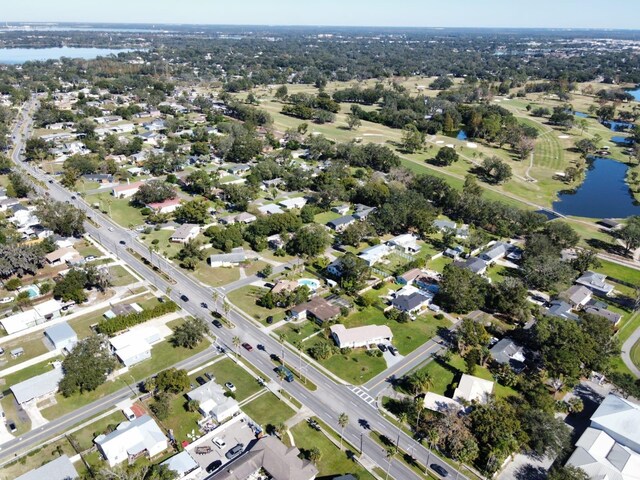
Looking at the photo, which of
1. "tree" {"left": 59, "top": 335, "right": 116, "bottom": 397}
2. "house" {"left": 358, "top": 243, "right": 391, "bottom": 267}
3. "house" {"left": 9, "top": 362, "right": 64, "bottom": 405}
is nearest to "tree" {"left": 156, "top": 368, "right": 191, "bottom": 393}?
"tree" {"left": 59, "top": 335, "right": 116, "bottom": 397}

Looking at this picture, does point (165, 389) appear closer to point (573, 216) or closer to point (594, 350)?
point (594, 350)

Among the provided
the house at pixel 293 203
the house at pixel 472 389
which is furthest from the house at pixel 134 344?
the house at pixel 293 203

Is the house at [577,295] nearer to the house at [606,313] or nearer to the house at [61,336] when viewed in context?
the house at [606,313]

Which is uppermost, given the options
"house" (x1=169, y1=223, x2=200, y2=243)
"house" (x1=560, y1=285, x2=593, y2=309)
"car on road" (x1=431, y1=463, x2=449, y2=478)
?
"house" (x1=169, y1=223, x2=200, y2=243)

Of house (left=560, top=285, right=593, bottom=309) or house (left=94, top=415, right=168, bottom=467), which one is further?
house (left=560, top=285, right=593, bottom=309)

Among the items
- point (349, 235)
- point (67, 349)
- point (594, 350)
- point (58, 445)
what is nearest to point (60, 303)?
point (67, 349)

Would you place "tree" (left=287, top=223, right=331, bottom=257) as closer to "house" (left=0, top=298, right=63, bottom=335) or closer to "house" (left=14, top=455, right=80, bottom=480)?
"house" (left=0, top=298, right=63, bottom=335)

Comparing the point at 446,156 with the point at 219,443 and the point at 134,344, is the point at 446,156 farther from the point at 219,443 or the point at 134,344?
the point at 219,443
